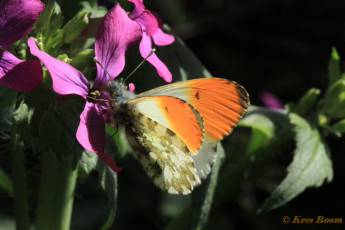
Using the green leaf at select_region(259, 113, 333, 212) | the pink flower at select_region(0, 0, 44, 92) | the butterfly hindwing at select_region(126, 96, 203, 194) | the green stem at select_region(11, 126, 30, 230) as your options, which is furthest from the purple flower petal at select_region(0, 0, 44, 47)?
the green leaf at select_region(259, 113, 333, 212)

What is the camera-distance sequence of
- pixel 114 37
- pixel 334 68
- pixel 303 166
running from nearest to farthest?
pixel 114 37 → pixel 303 166 → pixel 334 68

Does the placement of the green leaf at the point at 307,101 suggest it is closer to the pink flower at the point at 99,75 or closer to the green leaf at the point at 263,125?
the green leaf at the point at 263,125

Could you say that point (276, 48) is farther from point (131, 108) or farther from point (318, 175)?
point (131, 108)

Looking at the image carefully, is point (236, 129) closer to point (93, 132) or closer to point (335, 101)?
point (335, 101)

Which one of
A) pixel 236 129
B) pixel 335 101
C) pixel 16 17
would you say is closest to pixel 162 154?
pixel 16 17

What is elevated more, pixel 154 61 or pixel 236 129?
pixel 154 61

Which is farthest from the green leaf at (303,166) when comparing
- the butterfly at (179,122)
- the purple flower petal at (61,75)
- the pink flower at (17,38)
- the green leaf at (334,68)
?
the pink flower at (17,38)

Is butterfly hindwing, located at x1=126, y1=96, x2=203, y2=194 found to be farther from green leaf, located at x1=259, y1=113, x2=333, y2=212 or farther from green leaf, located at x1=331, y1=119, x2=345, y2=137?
green leaf, located at x1=331, y1=119, x2=345, y2=137
